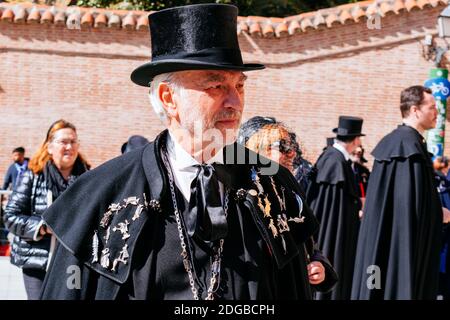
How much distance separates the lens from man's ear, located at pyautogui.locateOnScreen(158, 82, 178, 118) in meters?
3.46

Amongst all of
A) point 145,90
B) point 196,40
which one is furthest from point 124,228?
point 145,90

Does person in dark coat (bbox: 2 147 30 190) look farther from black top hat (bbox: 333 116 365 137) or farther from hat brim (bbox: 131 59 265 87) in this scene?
hat brim (bbox: 131 59 265 87)

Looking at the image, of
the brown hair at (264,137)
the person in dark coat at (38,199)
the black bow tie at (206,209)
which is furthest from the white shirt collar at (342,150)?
the black bow tie at (206,209)

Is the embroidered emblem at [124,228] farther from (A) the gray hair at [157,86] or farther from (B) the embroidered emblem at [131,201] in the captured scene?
(A) the gray hair at [157,86]

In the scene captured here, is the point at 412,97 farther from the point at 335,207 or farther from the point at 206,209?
the point at 206,209

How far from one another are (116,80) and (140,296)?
15159 millimetres

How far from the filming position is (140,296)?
3199mm

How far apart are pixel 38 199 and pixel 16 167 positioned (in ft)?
33.6

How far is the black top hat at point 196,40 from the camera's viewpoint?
132 inches

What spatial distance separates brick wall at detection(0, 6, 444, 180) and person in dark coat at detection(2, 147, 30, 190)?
4.42ft

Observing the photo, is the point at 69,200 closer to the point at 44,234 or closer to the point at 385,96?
the point at 44,234

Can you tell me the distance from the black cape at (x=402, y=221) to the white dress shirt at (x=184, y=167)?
15.2 feet

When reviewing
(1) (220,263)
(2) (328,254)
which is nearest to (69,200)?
(1) (220,263)

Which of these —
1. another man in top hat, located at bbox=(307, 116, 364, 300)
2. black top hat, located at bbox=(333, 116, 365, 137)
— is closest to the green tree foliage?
black top hat, located at bbox=(333, 116, 365, 137)
